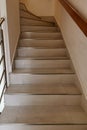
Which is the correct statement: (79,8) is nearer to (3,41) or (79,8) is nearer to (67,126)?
(3,41)

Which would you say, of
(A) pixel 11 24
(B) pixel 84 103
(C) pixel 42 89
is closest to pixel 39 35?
(A) pixel 11 24

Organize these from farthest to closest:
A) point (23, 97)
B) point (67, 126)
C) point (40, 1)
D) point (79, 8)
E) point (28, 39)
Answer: point (40, 1) < point (28, 39) < point (23, 97) < point (79, 8) < point (67, 126)

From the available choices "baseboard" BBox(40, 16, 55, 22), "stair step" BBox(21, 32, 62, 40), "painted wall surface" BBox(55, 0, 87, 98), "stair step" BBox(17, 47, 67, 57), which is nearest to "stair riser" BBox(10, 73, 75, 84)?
"painted wall surface" BBox(55, 0, 87, 98)

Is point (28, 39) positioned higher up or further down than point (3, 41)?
further down

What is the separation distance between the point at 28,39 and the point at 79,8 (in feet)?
4.34

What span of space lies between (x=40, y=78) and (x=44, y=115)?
2.02 feet

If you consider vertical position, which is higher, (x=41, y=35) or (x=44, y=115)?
(x=41, y=35)

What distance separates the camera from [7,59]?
2.61m

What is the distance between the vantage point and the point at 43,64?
3.05 meters

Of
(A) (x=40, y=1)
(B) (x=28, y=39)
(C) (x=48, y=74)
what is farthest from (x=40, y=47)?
(A) (x=40, y=1)

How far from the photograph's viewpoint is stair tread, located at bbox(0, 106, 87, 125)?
7.19ft

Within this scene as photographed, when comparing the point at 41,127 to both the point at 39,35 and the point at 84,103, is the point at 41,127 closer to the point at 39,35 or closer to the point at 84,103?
the point at 84,103

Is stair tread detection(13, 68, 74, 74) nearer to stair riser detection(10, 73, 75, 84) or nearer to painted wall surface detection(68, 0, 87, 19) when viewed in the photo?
stair riser detection(10, 73, 75, 84)

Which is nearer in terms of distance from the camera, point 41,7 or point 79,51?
point 79,51
